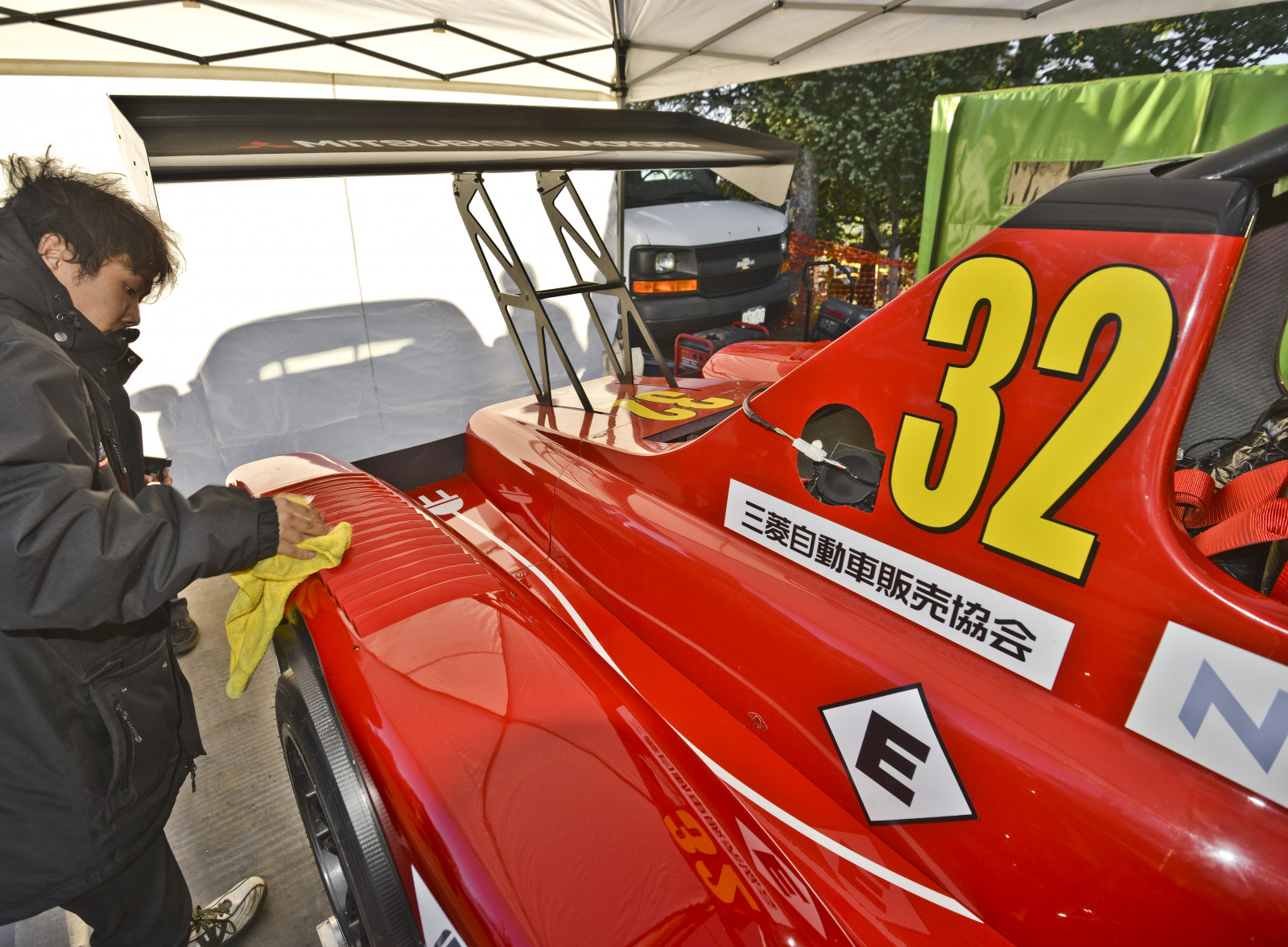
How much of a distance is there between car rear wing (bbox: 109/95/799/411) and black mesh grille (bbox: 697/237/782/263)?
9.63 feet

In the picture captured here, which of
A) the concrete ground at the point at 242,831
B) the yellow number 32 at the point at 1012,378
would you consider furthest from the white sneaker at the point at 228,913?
the yellow number 32 at the point at 1012,378

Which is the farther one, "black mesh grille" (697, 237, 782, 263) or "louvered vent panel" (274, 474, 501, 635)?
"black mesh grille" (697, 237, 782, 263)

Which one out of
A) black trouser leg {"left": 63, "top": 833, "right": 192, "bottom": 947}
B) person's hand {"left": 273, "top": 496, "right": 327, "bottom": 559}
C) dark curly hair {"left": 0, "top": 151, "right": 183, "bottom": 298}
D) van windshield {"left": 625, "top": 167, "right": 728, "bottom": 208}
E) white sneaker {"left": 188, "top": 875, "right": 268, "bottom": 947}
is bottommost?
white sneaker {"left": 188, "top": 875, "right": 268, "bottom": 947}

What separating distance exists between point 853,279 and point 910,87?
190 inches

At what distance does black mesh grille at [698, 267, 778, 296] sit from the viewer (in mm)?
6371

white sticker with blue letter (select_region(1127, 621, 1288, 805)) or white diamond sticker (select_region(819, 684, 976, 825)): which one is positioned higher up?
white sticker with blue letter (select_region(1127, 621, 1288, 805))

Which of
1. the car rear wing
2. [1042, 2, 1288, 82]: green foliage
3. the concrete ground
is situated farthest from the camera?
[1042, 2, 1288, 82]: green foliage

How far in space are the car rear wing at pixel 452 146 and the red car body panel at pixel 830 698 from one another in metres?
1.11

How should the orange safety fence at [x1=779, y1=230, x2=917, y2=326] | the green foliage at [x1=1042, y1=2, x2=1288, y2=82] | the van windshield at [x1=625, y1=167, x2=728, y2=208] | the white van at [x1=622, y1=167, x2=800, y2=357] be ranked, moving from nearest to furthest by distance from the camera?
the white van at [x1=622, y1=167, x2=800, y2=357]
the van windshield at [x1=625, y1=167, x2=728, y2=208]
the orange safety fence at [x1=779, y1=230, x2=917, y2=326]
the green foliage at [x1=1042, y1=2, x2=1288, y2=82]

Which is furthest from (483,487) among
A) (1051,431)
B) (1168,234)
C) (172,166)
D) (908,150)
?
(908,150)

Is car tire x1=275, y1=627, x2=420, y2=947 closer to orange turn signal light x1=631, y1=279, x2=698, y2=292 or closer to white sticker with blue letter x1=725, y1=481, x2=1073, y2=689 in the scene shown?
white sticker with blue letter x1=725, y1=481, x2=1073, y2=689

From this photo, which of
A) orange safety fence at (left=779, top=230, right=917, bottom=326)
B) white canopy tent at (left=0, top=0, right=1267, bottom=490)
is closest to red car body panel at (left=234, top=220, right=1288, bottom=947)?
white canopy tent at (left=0, top=0, right=1267, bottom=490)

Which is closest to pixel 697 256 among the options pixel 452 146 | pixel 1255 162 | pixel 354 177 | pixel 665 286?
pixel 665 286

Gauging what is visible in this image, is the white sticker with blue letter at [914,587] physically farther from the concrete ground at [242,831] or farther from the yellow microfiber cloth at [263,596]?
the concrete ground at [242,831]
